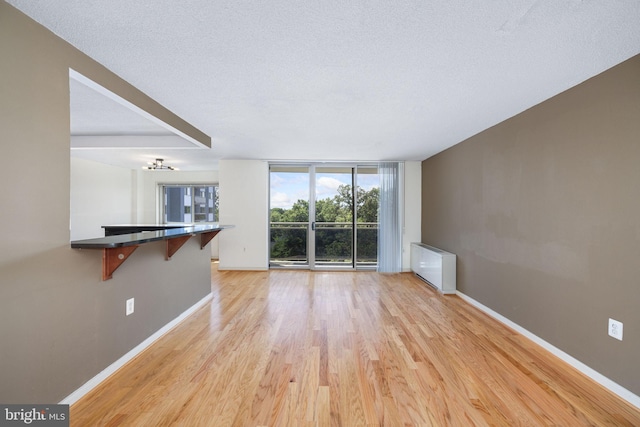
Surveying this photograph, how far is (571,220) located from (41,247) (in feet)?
12.0

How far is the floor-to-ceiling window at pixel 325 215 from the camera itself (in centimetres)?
541

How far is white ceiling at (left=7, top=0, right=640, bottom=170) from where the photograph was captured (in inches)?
54.2

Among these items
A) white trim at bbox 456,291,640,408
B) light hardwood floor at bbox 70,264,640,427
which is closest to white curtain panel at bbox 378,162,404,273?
light hardwood floor at bbox 70,264,640,427

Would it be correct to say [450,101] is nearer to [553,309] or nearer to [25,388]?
[553,309]

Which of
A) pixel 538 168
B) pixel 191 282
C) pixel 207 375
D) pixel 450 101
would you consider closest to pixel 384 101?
pixel 450 101

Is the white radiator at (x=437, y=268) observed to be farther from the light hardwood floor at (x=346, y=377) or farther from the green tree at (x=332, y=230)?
the green tree at (x=332, y=230)

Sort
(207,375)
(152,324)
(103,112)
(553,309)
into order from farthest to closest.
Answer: (103,112) < (152,324) < (553,309) < (207,375)

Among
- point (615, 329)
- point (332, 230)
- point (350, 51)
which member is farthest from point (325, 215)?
point (615, 329)

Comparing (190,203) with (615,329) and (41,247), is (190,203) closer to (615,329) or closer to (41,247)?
(41,247)

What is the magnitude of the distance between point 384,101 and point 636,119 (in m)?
1.69

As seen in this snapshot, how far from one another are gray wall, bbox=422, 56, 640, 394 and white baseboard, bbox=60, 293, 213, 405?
3540 millimetres

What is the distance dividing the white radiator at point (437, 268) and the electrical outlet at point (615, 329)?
211 centimetres

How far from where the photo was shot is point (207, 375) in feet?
6.44

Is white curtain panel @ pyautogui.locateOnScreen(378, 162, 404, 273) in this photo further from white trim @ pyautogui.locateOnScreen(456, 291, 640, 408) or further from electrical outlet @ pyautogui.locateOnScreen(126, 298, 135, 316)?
electrical outlet @ pyautogui.locateOnScreen(126, 298, 135, 316)
